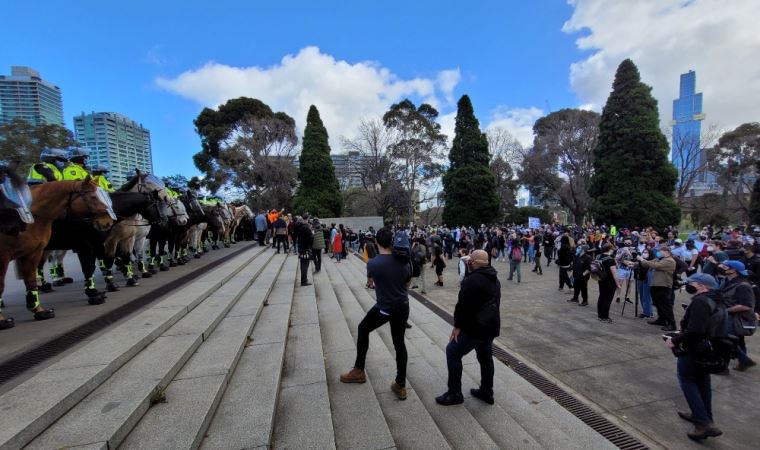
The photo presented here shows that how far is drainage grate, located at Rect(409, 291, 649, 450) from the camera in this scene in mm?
3434

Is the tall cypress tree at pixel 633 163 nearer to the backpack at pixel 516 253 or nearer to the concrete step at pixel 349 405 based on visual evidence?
the backpack at pixel 516 253

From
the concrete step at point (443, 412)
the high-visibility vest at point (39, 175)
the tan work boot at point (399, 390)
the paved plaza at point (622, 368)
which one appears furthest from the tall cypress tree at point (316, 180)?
the tan work boot at point (399, 390)

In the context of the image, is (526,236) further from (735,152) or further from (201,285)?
(735,152)

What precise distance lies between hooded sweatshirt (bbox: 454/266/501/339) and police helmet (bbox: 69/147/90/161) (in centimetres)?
776

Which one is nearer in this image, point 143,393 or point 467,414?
point 143,393

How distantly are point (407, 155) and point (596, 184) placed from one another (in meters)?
16.9

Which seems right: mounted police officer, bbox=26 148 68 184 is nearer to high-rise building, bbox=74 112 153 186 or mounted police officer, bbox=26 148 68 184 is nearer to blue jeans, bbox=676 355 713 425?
blue jeans, bbox=676 355 713 425

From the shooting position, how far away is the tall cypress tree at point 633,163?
24.8m

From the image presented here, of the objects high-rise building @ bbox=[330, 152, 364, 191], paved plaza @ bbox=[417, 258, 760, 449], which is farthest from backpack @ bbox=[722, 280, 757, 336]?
high-rise building @ bbox=[330, 152, 364, 191]

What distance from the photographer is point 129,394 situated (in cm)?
283

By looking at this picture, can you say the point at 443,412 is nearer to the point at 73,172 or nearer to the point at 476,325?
the point at 476,325

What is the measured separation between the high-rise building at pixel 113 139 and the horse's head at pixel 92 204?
15140 millimetres

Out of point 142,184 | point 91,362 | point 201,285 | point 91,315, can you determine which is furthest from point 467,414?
point 142,184

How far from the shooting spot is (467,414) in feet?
11.5
